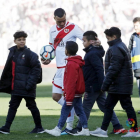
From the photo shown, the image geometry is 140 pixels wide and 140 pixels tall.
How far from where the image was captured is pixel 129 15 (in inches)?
1289

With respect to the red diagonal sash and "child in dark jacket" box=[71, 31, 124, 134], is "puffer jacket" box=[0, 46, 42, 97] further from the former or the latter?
"child in dark jacket" box=[71, 31, 124, 134]

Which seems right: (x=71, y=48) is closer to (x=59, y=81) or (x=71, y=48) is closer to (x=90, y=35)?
(x=90, y=35)

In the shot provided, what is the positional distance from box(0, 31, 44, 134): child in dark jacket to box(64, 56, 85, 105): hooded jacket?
68 cm

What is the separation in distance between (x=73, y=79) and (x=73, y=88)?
128 mm

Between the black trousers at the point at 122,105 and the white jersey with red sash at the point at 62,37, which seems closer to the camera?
the black trousers at the point at 122,105

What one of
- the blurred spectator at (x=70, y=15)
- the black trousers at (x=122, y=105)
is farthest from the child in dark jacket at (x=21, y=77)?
the blurred spectator at (x=70, y=15)

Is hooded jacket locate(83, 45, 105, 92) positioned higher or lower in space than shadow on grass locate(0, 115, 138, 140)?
higher

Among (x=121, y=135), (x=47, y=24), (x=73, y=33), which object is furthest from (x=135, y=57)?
(x=47, y=24)

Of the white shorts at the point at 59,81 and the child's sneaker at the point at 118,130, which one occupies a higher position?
the white shorts at the point at 59,81

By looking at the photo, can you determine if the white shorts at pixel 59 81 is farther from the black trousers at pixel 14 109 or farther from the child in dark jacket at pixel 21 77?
the black trousers at pixel 14 109

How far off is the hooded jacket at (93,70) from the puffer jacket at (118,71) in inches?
13.1

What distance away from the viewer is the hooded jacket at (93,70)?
7.27 m

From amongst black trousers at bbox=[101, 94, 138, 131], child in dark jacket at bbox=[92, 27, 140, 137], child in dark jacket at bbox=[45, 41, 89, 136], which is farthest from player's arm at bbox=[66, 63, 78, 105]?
black trousers at bbox=[101, 94, 138, 131]

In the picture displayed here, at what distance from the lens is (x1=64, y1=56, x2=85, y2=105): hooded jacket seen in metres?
6.90
